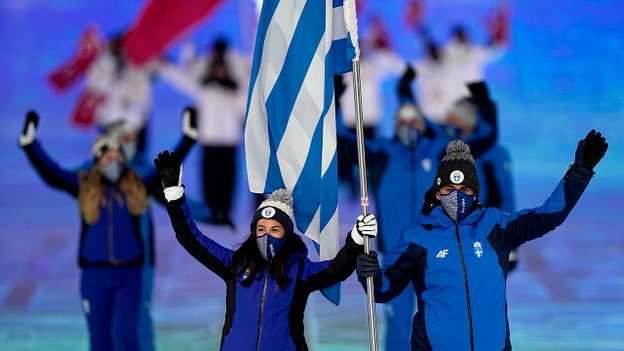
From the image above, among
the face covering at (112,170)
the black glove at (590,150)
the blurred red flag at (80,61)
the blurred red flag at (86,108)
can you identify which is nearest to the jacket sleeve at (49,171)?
the face covering at (112,170)

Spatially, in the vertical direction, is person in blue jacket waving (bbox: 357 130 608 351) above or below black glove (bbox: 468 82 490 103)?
below

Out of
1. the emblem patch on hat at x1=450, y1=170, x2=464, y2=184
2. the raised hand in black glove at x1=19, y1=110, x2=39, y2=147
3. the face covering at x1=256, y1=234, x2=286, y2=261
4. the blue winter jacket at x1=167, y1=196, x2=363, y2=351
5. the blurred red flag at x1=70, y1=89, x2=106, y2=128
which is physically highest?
the blurred red flag at x1=70, y1=89, x2=106, y2=128

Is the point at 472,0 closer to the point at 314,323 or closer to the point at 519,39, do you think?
the point at 519,39

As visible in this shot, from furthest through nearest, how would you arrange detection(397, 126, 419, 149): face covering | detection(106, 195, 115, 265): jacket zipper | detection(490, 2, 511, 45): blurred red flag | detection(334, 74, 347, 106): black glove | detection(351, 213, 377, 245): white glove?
detection(490, 2, 511, 45): blurred red flag < detection(397, 126, 419, 149): face covering < detection(106, 195, 115, 265): jacket zipper < detection(334, 74, 347, 106): black glove < detection(351, 213, 377, 245): white glove

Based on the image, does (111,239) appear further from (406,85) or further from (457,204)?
(457,204)

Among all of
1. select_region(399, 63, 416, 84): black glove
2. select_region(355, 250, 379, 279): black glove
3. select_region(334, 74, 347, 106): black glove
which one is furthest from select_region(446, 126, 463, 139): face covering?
select_region(355, 250, 379, 279): black glove

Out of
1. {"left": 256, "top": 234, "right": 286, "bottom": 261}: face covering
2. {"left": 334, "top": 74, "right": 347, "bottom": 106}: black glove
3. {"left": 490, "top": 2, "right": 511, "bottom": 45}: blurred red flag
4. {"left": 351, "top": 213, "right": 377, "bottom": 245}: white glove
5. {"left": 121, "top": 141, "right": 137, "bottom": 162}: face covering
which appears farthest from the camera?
{"left": 490, "top": 2, "right": 511, "bottom": 45}: blurred red flag

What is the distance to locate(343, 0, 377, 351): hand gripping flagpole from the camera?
3672 millimetres

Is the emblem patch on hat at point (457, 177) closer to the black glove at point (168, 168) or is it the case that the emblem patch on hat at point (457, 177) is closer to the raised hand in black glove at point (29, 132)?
the black glove at point (168, 168)

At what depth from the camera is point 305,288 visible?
12.6 ft

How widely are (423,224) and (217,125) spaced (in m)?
3.30

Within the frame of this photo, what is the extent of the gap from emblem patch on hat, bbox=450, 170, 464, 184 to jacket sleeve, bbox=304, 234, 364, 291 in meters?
0.42

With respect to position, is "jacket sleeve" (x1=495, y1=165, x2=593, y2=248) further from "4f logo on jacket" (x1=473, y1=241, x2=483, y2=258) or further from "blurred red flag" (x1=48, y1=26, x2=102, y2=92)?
"blurred red flag" (x1=48, y1=26, x2=102, y2=92)

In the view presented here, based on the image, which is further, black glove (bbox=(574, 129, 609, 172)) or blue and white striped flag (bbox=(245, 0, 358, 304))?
blue and white striped flag (bbox=(245, 0, 358, 304))
